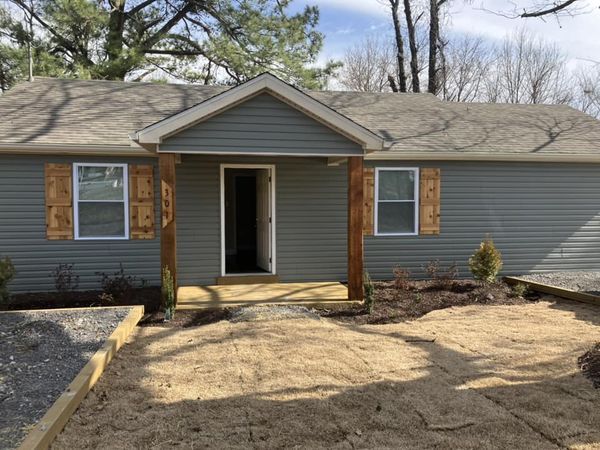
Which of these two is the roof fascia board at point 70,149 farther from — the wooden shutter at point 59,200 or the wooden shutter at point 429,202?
the wooden shutter at point 429,202

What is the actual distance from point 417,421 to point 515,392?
3.61 ft

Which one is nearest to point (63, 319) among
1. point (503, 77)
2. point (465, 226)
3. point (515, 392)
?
point (515, 392)

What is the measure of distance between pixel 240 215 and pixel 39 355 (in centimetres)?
788

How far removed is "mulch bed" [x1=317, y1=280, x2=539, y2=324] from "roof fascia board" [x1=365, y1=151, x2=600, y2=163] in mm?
2347

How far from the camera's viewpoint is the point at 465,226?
10031 mm

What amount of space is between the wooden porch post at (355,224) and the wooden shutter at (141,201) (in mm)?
3594

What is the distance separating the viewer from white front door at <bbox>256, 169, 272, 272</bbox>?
31.0ft

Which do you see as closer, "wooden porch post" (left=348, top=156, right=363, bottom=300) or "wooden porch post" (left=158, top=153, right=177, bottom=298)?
"wooden porch post" (left=158, top=153, right=177, bottom=298)

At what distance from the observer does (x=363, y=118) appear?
35.5 ft

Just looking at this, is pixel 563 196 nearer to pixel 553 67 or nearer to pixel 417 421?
pixel 417 421

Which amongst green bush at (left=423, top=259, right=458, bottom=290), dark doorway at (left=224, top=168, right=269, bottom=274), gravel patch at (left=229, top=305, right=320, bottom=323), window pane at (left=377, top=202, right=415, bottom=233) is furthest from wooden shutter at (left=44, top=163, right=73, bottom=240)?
green bush at (left=423, top=259, right=458, bottom=290)

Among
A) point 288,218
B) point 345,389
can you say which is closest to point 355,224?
point 288,218

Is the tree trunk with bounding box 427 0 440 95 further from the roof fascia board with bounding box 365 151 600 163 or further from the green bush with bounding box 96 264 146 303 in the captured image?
the green bush with bounding box 96 264 146 303

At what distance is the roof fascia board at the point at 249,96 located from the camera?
673cm
